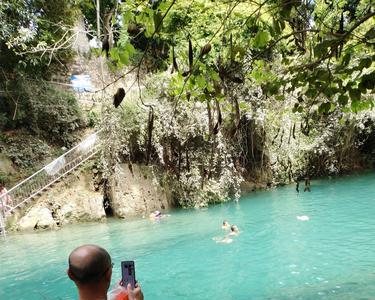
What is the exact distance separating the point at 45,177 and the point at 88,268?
51.4 ft

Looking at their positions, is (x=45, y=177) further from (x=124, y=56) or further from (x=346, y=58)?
(x=346, y=58)

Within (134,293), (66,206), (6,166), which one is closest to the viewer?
(134,293)

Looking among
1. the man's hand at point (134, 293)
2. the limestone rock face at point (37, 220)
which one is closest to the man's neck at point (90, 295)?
the man's hand at point (134, 293)

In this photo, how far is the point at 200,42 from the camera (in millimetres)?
18672

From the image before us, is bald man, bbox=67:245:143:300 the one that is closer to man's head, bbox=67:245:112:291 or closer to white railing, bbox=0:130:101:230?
man's head, bbox=67:245:112:291

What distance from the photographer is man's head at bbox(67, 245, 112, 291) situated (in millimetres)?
1991

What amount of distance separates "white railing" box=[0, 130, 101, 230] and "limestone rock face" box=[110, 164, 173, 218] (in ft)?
5.73

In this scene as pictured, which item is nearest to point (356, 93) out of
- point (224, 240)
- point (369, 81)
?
point (369, 81)

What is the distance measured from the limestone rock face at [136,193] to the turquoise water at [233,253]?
1.10 metres

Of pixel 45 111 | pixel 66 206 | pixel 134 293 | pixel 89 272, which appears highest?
pixel 45 111

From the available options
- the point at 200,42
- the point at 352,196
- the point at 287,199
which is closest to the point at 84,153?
the point at 200,42

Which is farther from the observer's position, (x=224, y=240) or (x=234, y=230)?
(x=234, y=230)

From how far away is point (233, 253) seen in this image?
9719 millimetres

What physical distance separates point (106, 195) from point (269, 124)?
24.8 ft
